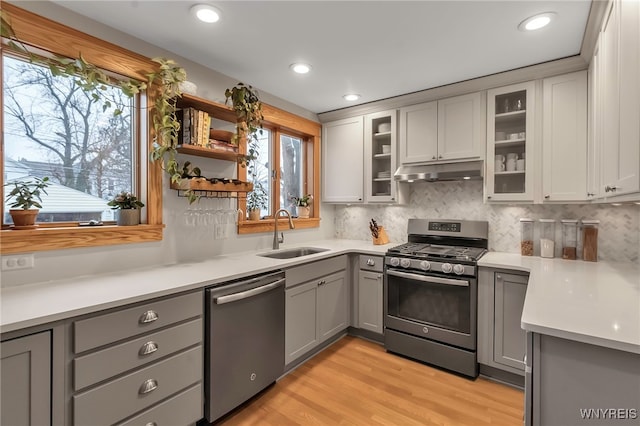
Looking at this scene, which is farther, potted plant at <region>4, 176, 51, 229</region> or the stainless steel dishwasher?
the stainless steel dishwasher

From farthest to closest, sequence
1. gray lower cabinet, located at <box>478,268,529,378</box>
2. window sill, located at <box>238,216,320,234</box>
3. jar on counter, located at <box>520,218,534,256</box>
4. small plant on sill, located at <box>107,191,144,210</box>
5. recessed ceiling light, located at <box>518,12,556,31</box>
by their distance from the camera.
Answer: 1. window sill, located at <box>238,216,320,234</box>
2. jar on counter, located at <box>520,218,534,256</box>
3. gray lower cabinet, located at <box>478,268,529,378</box>
4. small plant on sill, located at <box>107,191,144,210</box>
5. recessed ceiling light, located at <box>518,12,556,31</box>

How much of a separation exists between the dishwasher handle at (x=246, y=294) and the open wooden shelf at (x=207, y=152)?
106 centimetres

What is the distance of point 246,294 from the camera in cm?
202

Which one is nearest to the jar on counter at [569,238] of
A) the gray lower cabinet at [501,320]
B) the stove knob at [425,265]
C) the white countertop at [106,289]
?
the gray lower cabinet at [501,320]

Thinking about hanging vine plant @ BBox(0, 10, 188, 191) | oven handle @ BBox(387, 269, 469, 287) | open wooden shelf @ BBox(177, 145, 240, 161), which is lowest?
oven handle @ BBox(387, 269, 469, 287)

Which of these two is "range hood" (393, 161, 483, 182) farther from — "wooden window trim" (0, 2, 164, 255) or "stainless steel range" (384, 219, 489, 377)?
"wooden window trim" (0, 2, 164, 255)

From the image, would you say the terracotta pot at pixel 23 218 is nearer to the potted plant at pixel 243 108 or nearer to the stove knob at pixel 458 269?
the potted plant at pixel 243 108

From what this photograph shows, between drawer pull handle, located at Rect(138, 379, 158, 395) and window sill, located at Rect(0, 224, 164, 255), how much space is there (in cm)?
89

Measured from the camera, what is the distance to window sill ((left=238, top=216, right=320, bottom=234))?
2.90 metres

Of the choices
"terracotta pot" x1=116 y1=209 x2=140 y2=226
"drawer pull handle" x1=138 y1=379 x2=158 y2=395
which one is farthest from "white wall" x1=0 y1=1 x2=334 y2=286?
"drawer pull handle" x1=138 y1=379 x2=158 y2=395

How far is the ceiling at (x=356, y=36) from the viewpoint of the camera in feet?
5.80

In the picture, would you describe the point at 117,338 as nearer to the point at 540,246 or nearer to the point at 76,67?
the point at 76,67

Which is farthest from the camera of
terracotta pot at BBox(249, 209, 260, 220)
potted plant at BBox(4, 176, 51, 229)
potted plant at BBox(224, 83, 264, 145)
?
terracotta pot at BBox(249, 209, 260, 220)

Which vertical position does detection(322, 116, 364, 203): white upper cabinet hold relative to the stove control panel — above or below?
above
